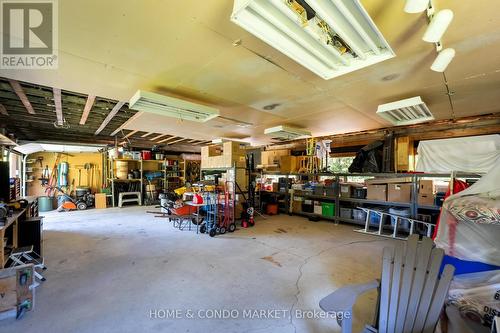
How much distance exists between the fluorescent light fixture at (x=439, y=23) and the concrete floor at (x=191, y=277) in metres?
2.32

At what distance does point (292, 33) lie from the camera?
1616mm

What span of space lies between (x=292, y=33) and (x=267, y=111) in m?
2.50

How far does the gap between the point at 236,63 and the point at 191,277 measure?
8.32ft

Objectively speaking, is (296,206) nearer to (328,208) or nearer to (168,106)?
(328,208)

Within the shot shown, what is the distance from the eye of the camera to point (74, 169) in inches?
316

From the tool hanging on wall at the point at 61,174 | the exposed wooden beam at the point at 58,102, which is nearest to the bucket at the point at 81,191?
the tool hanging on wall at the point at 61,174

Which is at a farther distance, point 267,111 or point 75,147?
point 75,147

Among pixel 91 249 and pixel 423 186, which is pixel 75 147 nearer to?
pixel 91 249

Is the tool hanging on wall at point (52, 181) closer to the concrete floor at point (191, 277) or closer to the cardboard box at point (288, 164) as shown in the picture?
the concrete floor at point (191, 277)

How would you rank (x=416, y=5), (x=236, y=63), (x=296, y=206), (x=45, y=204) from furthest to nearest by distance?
1. (x=45, y=204)
2. (x=296, y=206)
3. (x=236, y=63)
4. (x=416, y=5)

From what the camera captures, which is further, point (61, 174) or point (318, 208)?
point (61, 174)

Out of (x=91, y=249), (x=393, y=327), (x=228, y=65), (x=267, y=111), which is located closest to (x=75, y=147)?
(x=91, y=249)

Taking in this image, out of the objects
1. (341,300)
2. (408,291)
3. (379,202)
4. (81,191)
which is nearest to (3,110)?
(81,191)
